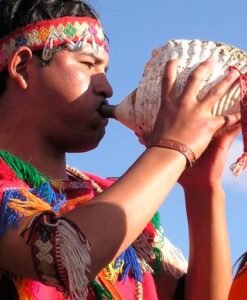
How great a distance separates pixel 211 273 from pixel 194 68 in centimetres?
71

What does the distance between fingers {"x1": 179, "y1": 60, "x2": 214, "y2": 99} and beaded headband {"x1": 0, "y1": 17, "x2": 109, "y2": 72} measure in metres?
0.58

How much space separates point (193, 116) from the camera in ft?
9.21

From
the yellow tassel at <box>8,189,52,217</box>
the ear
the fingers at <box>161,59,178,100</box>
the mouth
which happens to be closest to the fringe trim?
the yellow tassel at <box>8,189,52,217</box>

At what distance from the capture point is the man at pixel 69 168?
105 inches

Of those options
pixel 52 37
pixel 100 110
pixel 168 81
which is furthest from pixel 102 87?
pixel 168 81

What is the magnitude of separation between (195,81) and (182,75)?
70 mm

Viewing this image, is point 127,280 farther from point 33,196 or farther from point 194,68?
point 194,68

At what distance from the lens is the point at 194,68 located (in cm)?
287

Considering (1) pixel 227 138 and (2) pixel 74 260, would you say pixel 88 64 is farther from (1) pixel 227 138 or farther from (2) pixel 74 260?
(2) pixel 74 260

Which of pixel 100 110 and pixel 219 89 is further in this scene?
pixel 100 110

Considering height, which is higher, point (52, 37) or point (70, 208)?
point (52, 37)

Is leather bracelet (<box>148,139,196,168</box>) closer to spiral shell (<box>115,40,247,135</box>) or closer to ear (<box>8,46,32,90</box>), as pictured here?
spiral shell (<box>115,40,247,135</box>)

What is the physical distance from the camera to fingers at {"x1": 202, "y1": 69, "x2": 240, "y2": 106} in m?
2.81

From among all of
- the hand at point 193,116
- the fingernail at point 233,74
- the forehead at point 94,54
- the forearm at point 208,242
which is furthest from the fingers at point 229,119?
the forehead at point 94,54
